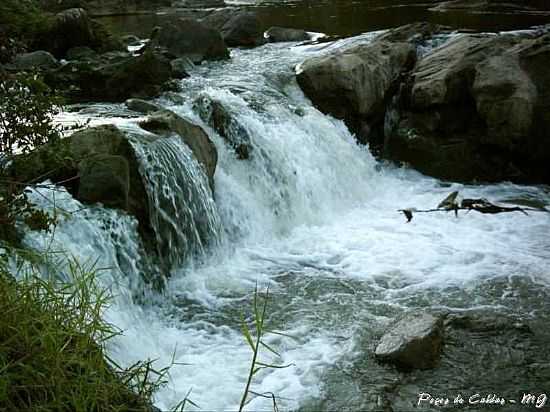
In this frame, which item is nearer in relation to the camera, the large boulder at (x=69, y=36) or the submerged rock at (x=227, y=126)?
the submerged rock at (x=227, y=126)

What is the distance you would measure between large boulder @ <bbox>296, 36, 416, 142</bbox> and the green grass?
8.58m

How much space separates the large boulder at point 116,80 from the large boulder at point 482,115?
442cm

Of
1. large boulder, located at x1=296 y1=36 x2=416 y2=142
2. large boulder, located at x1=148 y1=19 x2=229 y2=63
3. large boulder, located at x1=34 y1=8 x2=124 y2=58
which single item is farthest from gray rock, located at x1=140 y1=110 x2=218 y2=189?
large boulder, located at x1=34 y1=8 x2=124 y2=58

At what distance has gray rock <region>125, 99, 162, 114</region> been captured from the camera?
8844mm

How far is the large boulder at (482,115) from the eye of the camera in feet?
34.4

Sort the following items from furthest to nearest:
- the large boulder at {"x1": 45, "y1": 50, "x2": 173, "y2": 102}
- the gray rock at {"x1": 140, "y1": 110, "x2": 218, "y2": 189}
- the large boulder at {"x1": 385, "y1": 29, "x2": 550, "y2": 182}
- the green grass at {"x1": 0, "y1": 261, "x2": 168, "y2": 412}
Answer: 1. the large boulder at {"x1": 385, "y1": 29, "x2": 550, "y2": 182}
2. the large boulder at {"x1": 45, "y1": 50, "x2": 173, "y2": 102}
3. the gray rock at {"x1": 140, "y1": 110, "x2": 218, "y2": 189}
4. the green grass at {"x1": 0, "y1": 261, "x2": 168, "y2": 412}

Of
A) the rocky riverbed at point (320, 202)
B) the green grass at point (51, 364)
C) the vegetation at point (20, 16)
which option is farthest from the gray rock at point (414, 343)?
the vegetation at point (20, 16)

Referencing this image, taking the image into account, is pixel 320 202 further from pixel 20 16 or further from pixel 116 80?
pixel 20 16

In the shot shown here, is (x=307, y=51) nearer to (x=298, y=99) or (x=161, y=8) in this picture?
(x=298, y=99)

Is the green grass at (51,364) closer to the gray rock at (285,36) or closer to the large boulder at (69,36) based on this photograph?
the large boulder at (69,36)

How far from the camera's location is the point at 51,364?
9.00 feet

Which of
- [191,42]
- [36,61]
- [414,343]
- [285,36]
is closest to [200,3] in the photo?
[285,36]

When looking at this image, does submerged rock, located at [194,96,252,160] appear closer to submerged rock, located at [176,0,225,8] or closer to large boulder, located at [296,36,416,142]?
large boulder, located at [296,36,416,142]

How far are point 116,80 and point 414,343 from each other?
686cm
